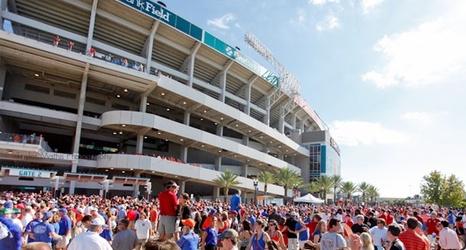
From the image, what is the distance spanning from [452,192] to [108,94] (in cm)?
5476

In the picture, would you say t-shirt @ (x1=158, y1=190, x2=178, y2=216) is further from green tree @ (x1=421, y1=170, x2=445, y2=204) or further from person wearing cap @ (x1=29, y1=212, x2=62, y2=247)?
green tree @ (x1=421, y1=170, x2=445, y2=204)

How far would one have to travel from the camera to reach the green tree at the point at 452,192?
5684 cm

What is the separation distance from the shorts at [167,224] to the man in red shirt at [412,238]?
5.01 metres

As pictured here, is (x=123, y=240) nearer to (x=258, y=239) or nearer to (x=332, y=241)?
(x=258, y=239)

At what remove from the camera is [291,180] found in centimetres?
5634

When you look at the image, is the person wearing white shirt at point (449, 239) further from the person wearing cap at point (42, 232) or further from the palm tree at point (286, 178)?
the palm tree at point (286, 178)

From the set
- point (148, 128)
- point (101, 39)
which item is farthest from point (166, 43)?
point (148, 128)

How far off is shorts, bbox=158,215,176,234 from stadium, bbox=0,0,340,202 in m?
23.8

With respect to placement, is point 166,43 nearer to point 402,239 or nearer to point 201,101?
point 201,101

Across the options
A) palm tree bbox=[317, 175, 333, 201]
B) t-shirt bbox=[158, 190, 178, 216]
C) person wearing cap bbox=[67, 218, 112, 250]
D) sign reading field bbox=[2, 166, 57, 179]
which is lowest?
person wearing cap bbox=[67, 218, 112, 250]

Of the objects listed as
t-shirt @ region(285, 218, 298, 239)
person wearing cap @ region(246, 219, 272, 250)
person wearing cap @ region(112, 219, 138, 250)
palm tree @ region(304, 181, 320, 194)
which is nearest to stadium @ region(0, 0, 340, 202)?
palm tree @ region(304, 181, 320, 194)

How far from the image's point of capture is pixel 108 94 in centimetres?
A: 4406

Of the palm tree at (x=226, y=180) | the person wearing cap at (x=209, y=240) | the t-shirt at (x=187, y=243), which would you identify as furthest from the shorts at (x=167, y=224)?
the palm tree at (x=226, y=180)

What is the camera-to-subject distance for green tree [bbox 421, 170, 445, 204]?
2262 inches
